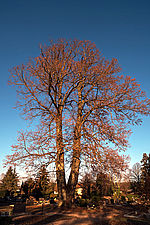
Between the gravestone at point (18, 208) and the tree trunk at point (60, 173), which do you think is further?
the gravestone at point (18, 208)

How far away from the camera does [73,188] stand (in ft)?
40.0

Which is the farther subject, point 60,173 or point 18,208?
point 18,208

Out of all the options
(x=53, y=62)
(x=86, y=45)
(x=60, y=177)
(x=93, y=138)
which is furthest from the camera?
(x=86, y=45)

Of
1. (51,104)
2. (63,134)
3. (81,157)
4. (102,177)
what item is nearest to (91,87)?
(51,104)

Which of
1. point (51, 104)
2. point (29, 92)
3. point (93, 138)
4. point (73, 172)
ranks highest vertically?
point (29, 92)

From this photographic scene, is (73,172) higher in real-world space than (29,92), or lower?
lower

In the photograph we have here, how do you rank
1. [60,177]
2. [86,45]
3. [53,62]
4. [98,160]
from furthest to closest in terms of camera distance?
[86,45] < [53,62] < [60,177] < [98,160]

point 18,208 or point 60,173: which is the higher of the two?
point 60,173

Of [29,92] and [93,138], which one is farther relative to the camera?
[29,92]

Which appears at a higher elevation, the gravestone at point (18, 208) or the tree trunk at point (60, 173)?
the tree trunk at point (60, 173)

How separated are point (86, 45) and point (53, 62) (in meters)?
3.43

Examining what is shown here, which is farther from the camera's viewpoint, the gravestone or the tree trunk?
the gravestone

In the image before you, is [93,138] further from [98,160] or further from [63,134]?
[63,134]

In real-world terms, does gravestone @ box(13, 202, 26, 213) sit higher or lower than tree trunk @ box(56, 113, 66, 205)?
lower
